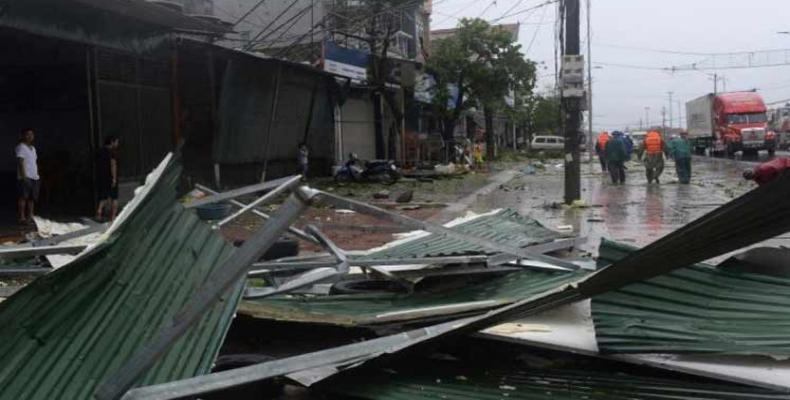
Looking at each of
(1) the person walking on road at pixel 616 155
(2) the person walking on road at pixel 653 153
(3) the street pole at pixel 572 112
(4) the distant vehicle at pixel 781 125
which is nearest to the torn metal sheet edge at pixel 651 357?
(3) the street pole at pixel 572 112

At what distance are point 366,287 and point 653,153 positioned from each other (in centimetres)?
1818

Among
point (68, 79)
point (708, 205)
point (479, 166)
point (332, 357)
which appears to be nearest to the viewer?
point (332, 357)

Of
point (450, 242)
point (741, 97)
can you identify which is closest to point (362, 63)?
point (450, 242)

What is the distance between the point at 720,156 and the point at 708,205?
1408 inches

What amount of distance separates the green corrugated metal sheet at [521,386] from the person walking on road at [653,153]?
19.3 meters

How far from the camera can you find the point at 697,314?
4285 millimetres

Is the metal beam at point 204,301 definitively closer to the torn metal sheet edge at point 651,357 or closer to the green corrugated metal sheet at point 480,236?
the torn metal sheet edge at point 651,357

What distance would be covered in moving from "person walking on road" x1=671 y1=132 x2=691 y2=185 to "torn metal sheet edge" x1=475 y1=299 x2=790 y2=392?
60.4 feet

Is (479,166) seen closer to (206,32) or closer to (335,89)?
(335,89)

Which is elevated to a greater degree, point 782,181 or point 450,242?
point 782,181

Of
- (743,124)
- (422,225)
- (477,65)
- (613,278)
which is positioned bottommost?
(613,278)

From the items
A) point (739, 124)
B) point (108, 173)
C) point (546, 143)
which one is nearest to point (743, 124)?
point (739, 124)

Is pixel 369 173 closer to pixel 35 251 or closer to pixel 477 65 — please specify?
pixel 477 65

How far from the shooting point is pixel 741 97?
151 feet
